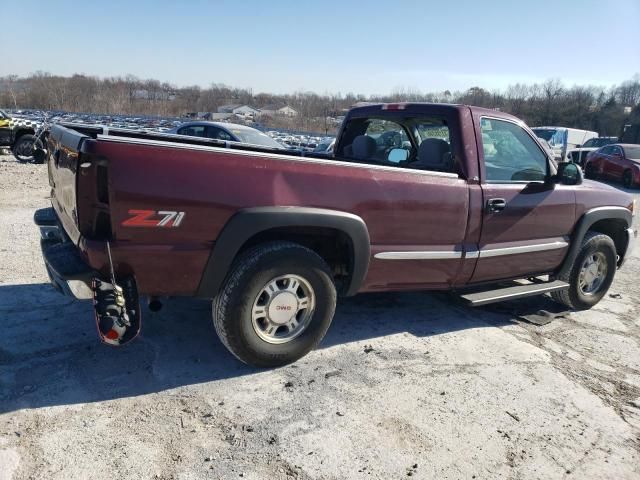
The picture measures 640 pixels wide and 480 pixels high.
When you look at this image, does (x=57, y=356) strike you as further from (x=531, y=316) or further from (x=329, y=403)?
(x=531, y=316)

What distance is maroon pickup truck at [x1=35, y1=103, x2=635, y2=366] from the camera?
9.30 ft

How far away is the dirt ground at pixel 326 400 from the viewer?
8.50 feet

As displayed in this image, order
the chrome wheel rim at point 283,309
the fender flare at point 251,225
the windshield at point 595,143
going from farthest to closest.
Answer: the windshield at point 595,143 → the chrome wheel rim at point 283,309 → the fender flare at point 251,225

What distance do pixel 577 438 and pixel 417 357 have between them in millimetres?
1212

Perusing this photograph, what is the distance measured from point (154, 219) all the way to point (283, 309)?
108cm

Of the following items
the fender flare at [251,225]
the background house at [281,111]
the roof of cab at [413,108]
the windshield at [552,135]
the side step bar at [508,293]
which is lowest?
the side step bar at [508,293]

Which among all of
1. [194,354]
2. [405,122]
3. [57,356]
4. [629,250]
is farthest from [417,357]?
[629,250]

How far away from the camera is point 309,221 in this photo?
3232mm

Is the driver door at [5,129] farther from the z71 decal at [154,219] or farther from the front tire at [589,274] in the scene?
the front tire at [589,274]

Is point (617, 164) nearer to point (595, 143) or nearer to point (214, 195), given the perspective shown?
point (595, 143)

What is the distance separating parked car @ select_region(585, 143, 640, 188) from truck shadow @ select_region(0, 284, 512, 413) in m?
16.2

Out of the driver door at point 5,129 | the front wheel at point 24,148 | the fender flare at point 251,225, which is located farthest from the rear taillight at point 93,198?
the driver door at point 5,129

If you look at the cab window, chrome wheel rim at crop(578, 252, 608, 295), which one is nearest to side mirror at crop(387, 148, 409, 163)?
the cab window

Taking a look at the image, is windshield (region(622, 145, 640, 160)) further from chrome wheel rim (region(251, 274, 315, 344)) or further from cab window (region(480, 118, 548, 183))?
chrome wheel rim (region(251, 274, 315, 344))
